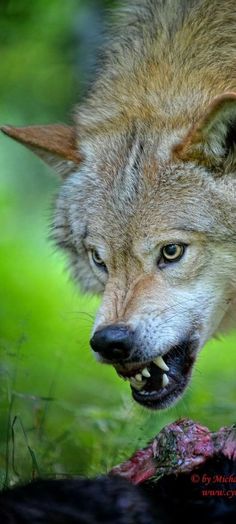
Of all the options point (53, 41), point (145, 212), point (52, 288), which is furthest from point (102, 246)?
point (53, 41)

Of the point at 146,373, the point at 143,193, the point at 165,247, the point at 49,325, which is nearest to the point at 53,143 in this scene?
the point at 143,193

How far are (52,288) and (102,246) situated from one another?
10.6 feet

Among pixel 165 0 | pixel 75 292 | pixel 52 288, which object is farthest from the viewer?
pixel 52 288

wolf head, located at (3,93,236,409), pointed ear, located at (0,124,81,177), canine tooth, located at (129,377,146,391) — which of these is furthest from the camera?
pointed ear, located at (0,124,81,177)

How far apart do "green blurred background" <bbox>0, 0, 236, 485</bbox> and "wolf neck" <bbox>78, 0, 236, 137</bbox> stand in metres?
0.58

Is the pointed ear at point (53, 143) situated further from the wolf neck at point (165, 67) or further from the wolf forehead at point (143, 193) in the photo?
the wolf forehead at point (143, 193)

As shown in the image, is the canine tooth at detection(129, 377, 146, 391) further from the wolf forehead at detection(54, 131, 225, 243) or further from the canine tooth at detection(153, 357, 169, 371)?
the wolf forehead at detection(54, 131, 225, 243)

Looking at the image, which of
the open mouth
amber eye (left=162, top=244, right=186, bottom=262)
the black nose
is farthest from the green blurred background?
amber eye (left=162, top=244, right=186, bottom=262)

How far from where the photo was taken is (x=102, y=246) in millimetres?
6070

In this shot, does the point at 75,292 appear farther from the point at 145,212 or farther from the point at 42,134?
the point at 145,212

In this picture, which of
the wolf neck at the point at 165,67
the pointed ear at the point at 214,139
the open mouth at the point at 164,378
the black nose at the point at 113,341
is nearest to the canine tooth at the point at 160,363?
the open mouth at the point at 164,378

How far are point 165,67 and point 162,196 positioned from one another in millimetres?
940

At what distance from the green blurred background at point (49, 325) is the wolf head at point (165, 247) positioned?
53 centimetres

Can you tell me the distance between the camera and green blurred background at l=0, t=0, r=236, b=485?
6.79 meters
